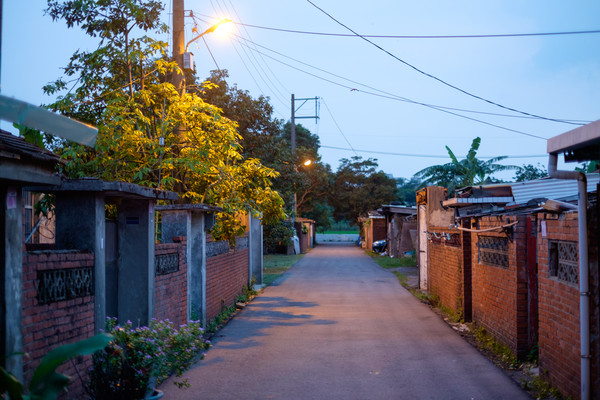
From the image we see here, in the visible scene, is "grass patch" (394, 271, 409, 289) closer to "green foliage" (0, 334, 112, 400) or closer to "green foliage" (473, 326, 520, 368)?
"green foliage" (473, 326, 520, 368)

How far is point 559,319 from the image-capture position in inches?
284

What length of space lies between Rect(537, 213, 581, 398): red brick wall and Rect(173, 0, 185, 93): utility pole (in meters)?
8.85

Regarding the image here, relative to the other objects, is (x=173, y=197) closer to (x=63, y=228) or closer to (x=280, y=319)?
(x=63, y=228)

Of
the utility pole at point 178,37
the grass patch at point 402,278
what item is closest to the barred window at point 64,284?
the utility pole at point 178,37

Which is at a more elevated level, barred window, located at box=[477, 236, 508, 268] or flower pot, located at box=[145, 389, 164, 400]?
barred window, located at box=[477, 236, 508, 268]

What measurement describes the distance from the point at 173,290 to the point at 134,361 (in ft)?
13.8

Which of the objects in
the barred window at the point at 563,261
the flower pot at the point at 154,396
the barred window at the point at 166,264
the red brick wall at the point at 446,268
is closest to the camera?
the flower pot at the point at 154,396

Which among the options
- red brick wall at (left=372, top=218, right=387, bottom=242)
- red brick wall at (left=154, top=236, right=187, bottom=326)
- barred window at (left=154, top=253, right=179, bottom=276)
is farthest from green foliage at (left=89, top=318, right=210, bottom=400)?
red brick wall at (left=372, top=218, right=387, bottom=242)

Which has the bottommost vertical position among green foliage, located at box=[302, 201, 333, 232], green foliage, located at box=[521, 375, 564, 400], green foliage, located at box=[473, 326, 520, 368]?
green foliage, located at box=[473, 326, 520, 368]

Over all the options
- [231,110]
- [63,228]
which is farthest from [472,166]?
[63,228]

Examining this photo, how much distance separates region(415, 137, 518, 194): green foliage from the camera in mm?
27219

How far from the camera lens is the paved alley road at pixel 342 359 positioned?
744 centimetres

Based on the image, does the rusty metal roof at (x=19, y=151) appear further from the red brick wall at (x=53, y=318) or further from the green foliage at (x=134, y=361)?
the green foliage at (x=134, y=361)

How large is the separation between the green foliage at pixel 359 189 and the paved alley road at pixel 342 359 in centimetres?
4473
